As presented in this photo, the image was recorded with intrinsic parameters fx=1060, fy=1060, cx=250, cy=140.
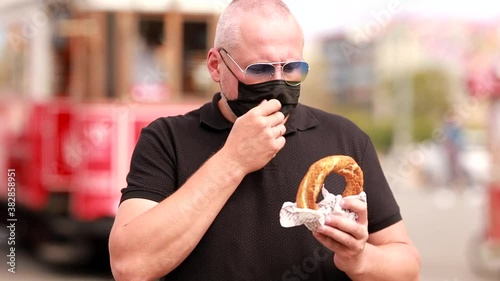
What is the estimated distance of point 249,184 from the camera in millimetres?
2566

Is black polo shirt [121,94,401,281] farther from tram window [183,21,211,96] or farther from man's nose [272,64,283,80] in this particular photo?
tram window [183,21,211,96]

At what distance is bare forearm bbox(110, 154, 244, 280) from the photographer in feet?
7.95

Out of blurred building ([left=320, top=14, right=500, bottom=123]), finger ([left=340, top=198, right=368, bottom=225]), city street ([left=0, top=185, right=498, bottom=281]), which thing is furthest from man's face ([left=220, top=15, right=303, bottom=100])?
blurred building ([left=320, top=14, right=500, bottom=123])

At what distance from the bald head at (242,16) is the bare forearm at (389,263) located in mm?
571

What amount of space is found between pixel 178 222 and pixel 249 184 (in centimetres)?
23

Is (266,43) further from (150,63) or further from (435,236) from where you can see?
(435,236)

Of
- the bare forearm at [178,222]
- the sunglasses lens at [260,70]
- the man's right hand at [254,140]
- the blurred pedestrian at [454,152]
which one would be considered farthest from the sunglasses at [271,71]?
the blurred pedestrian at [454,152]

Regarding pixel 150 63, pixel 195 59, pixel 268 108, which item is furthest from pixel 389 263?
pixel 150 63

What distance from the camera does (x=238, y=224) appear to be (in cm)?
254

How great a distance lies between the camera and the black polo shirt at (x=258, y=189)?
2.54m

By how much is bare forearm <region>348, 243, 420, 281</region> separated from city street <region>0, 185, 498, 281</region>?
27.4 feet

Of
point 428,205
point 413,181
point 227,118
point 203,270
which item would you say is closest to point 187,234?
point 203,270

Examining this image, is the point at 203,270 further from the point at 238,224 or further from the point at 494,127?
the point at 494,127

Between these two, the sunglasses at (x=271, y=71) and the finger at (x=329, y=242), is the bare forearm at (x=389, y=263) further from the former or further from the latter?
the sunglasses at (x=271, y=71)
